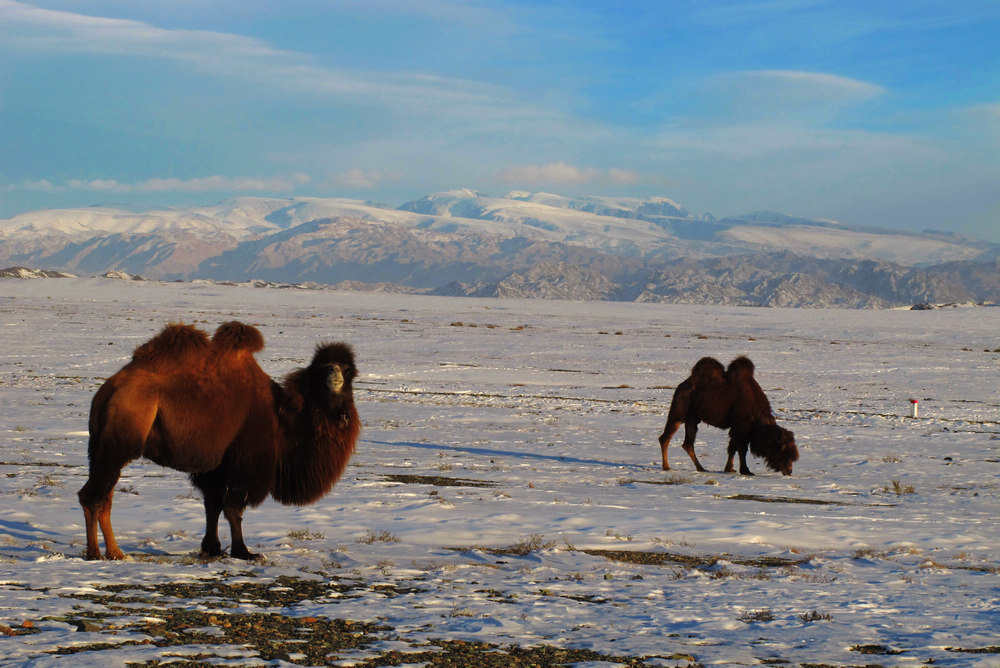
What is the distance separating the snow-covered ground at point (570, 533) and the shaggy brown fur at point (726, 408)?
685mm

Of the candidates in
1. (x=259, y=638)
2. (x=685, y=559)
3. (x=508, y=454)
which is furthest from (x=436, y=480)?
(x=259, y=638)

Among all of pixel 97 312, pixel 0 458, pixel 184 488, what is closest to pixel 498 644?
pixel 184 488

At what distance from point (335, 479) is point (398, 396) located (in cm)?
1886

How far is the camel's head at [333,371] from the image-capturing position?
8.77 metres

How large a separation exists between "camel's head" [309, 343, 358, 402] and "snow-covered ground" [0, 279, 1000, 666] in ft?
4.72

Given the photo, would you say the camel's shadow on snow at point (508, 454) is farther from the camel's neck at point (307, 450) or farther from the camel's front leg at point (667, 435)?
the camel's neck at point (307, 450)

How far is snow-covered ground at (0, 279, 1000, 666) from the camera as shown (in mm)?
6199

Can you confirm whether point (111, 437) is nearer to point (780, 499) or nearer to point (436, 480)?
point (436, 480)

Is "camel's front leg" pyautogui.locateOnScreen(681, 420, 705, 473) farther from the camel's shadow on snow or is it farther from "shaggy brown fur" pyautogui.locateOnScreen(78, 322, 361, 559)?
"shaggy brown fur" pyautogui.locateOnScreen(78, 322, 361, 559)

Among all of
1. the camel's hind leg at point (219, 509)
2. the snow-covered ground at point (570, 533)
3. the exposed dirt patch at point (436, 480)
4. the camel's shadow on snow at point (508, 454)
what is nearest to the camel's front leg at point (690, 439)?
the snow-covered ground at point (570, 533)

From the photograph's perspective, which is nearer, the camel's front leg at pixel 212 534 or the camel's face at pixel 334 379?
the camel's front leg at pixel 212 534

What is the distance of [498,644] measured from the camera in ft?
19.3

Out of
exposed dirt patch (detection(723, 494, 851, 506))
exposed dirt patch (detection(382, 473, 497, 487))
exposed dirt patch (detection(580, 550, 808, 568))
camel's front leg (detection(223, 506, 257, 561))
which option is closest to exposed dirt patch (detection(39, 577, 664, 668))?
camel's front leg (detection(223, 506, 257, 561))

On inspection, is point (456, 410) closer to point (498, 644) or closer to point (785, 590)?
point (785, 590)
